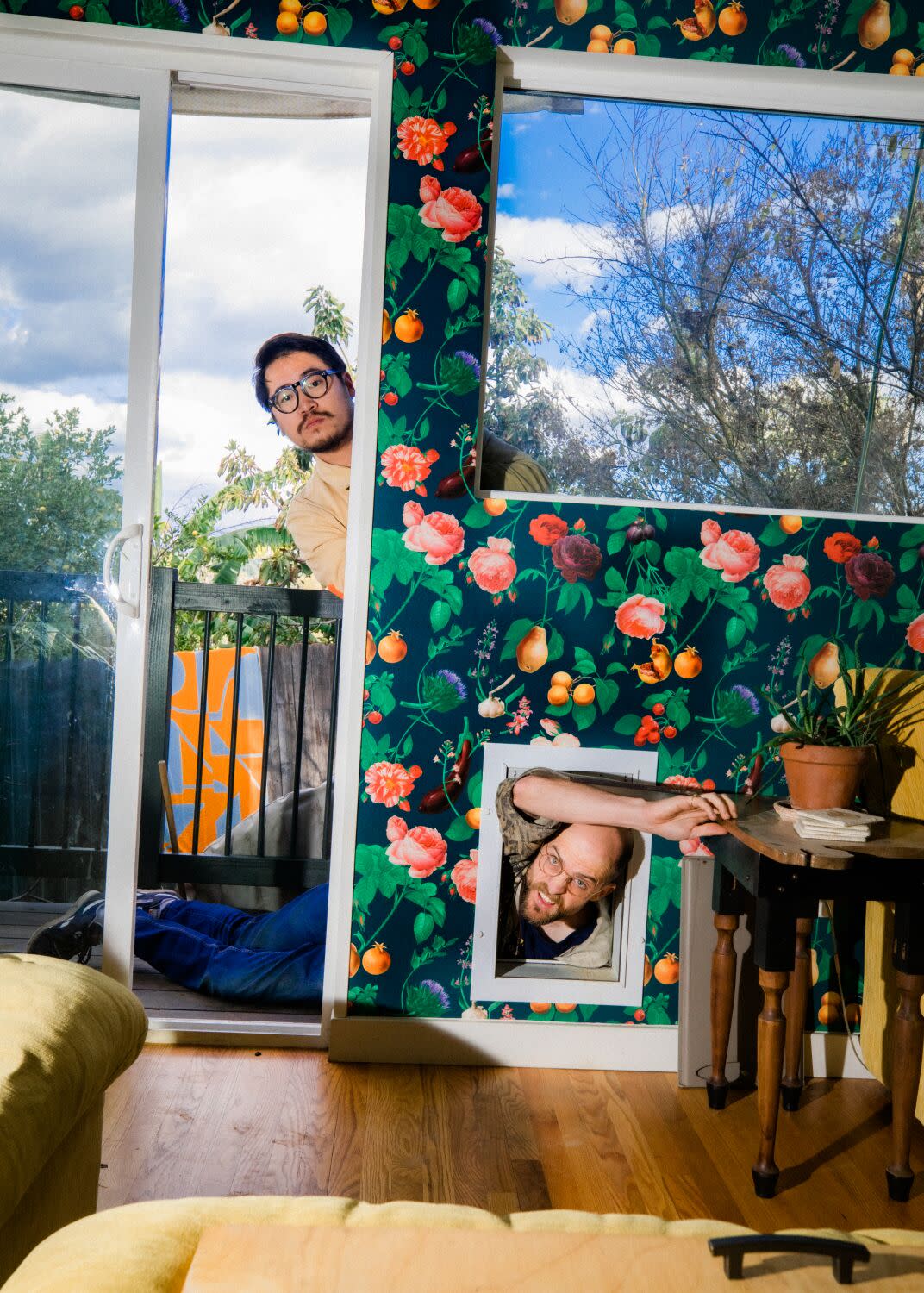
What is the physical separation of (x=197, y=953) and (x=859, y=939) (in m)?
1.76

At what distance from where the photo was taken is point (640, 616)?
2641mm

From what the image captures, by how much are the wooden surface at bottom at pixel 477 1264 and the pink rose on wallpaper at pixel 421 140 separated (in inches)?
93.0

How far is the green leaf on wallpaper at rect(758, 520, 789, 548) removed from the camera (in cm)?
265

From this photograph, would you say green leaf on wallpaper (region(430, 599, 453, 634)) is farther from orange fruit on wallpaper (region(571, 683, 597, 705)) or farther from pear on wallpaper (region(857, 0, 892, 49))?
pear on wallpaper (region(857, 0, 892, 49))

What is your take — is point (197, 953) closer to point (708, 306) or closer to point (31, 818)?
point (31, 818)

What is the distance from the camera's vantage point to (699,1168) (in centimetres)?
217

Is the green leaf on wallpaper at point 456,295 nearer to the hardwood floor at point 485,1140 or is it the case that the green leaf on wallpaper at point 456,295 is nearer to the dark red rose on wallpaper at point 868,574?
the dark red rose on wallpaper at point 868,574

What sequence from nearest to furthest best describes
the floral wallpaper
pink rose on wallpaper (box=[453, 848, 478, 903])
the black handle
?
the black handle, the floral wallpaper, pink rose on wallpaper (box=[453, 848, 478, 903])

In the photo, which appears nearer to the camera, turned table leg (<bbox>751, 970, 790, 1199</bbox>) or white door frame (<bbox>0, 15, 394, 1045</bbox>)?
turned table leg (<bbox>751, 970, 790, 1199</bbox>)

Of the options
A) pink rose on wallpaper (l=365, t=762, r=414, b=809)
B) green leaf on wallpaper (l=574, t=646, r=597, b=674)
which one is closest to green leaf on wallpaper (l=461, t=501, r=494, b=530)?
green leaf on wallpaper (l=574, t=646, r=597, b=674)

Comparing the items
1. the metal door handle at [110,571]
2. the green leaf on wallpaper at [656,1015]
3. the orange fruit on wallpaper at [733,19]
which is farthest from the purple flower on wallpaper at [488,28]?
the green leaf on wallpaper at [656,1015]

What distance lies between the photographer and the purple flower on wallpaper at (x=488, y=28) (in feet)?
8.29

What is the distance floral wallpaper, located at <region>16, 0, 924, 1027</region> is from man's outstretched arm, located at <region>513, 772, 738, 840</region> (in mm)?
88

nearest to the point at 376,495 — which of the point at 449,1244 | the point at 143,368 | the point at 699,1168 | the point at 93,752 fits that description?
the point at 143,368
